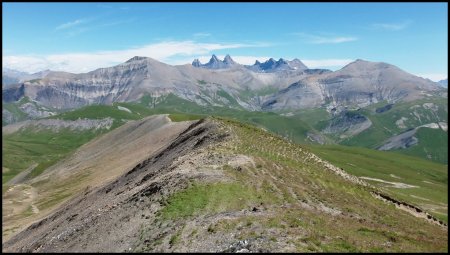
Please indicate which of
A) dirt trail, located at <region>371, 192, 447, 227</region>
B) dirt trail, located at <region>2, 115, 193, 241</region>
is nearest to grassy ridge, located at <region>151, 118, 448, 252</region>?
dirt trail, located at <region>371, 192, 447, 227</region>

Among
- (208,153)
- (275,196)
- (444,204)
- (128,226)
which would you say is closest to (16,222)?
(208,153)

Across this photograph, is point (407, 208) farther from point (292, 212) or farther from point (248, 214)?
point (248, 214)

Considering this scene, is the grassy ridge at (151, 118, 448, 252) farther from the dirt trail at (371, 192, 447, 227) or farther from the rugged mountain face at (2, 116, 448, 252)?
the dirt trail at (371, 192, 447, 227)

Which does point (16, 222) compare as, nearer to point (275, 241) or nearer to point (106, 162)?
point (106, 162)

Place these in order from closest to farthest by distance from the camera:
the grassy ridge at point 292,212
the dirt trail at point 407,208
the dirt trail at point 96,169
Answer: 1. the grassy ridge at point 292,212
2. the dirt trail at point 407,208
3. the dirt trail at point 96,169

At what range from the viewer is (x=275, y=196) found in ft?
187

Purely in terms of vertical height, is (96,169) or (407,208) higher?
(407,208)

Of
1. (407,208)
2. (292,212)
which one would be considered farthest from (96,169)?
(292,212)

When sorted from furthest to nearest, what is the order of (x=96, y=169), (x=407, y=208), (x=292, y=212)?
1. (x=96, y=169)
2. (x=407, y=208)
3. (x=292, y=212)

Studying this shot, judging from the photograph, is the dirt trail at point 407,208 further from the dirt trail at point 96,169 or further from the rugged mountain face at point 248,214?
the dirt trail at point 96,169

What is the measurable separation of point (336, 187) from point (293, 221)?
2939 cm

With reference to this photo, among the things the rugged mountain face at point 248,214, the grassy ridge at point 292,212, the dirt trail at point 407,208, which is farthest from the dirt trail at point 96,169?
the dirt trail at point 407,208

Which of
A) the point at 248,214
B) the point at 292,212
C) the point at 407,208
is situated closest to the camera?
the point at 248,214

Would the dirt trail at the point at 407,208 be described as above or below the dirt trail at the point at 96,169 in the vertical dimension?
above
